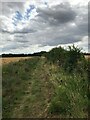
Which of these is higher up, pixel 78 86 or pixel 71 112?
pixel 78 86

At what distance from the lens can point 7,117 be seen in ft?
38.4

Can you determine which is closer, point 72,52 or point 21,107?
point 21,107

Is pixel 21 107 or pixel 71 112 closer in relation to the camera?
pixel 71 112

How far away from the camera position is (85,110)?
10406mm

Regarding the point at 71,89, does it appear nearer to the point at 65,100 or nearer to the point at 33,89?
the point at 65,100

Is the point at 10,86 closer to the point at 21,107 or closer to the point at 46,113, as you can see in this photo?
the point at 21,107

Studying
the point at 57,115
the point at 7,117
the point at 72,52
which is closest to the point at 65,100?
the point at 57,115

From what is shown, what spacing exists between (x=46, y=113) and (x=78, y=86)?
1.64 m

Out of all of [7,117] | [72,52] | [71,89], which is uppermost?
[72,52]

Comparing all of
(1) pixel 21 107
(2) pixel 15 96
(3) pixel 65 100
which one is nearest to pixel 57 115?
(3) pixel 65 100

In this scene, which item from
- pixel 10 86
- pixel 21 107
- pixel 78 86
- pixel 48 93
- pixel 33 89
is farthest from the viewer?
pixel 10 86

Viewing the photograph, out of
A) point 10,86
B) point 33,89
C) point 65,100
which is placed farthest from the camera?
point 10,86

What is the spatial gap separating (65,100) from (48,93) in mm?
3458

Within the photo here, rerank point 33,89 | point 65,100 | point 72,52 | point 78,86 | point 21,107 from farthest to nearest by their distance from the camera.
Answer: point 72,52 → point 33,89 → point 21,107 → point 78,86 → point 65,100
